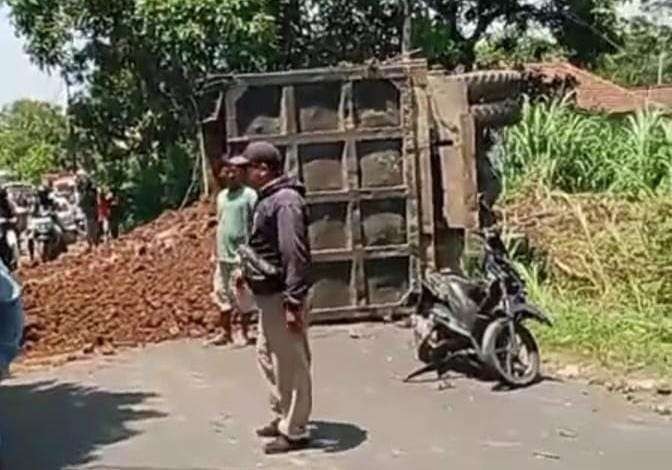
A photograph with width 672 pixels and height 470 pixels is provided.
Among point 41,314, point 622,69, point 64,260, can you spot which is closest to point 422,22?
point 64,260

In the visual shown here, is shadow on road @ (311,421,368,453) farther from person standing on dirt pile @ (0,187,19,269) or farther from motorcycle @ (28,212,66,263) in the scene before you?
motorcycle @ (28,212,66,263)

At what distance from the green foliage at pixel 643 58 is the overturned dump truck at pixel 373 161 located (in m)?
19.2

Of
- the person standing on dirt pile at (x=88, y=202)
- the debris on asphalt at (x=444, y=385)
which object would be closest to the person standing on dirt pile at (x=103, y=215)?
the person standing on dirt pile at (x=88, y=202)

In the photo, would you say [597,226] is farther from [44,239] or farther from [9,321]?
[44,239]

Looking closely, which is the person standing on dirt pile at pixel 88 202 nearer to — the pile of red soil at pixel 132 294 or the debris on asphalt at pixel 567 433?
the pile of red soil at pixel 132 294

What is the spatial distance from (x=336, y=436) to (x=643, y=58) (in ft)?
145

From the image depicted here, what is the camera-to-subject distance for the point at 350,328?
12.0 metres

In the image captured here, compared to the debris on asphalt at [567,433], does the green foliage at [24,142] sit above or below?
above

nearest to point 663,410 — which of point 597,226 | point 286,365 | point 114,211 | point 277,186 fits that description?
point 286,365

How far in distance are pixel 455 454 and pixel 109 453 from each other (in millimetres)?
2076

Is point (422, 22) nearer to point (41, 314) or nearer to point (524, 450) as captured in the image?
point (41, 314)

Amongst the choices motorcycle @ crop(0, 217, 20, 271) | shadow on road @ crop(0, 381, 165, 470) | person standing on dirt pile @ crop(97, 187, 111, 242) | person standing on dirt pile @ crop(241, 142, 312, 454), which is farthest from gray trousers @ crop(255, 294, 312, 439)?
person standing on dirt pile @ crop(97, 187, 111, 242)

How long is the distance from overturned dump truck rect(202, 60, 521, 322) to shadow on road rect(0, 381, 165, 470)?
297 centimetres

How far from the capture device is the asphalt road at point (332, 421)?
747cm
